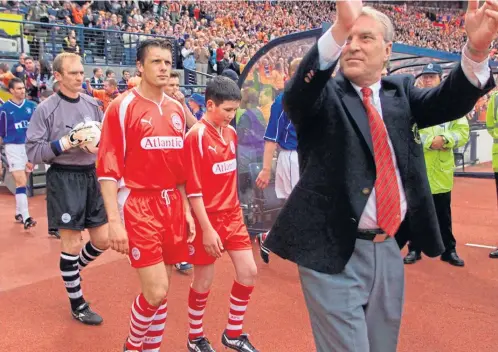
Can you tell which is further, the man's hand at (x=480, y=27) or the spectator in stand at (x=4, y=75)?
the spectator in stand at (x=4, y=75)

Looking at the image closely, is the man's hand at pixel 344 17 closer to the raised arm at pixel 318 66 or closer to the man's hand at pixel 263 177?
the raised arm at pixel 318 66

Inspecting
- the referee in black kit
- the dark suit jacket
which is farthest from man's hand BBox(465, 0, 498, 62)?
the referee in black kit

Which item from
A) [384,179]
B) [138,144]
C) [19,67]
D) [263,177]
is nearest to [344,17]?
[384,179]

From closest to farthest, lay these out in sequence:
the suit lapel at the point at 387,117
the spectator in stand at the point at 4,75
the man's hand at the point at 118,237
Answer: the suit lapel at the point at 387,117
the man's hand at the point at 118,237
the spectator in stand at the point at 4,75

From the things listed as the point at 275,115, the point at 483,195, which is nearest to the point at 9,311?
the point at 275,115

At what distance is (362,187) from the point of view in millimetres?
2029

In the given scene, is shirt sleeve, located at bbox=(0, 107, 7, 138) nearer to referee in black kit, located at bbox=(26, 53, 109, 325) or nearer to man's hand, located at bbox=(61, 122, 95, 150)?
referee in black kit, located at bbox=(26, 53, 109, 325)

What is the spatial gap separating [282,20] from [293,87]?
2920 centimetres

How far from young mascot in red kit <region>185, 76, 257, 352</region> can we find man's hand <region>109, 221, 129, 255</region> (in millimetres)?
666

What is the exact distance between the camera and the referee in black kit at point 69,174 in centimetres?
398

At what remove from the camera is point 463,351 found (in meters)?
3.72

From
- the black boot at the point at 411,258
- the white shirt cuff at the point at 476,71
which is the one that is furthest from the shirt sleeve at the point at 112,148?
the black boot at the point at 411,258

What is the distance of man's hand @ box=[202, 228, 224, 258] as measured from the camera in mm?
3322

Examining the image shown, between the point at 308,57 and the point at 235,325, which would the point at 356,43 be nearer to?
the point at 308,57
